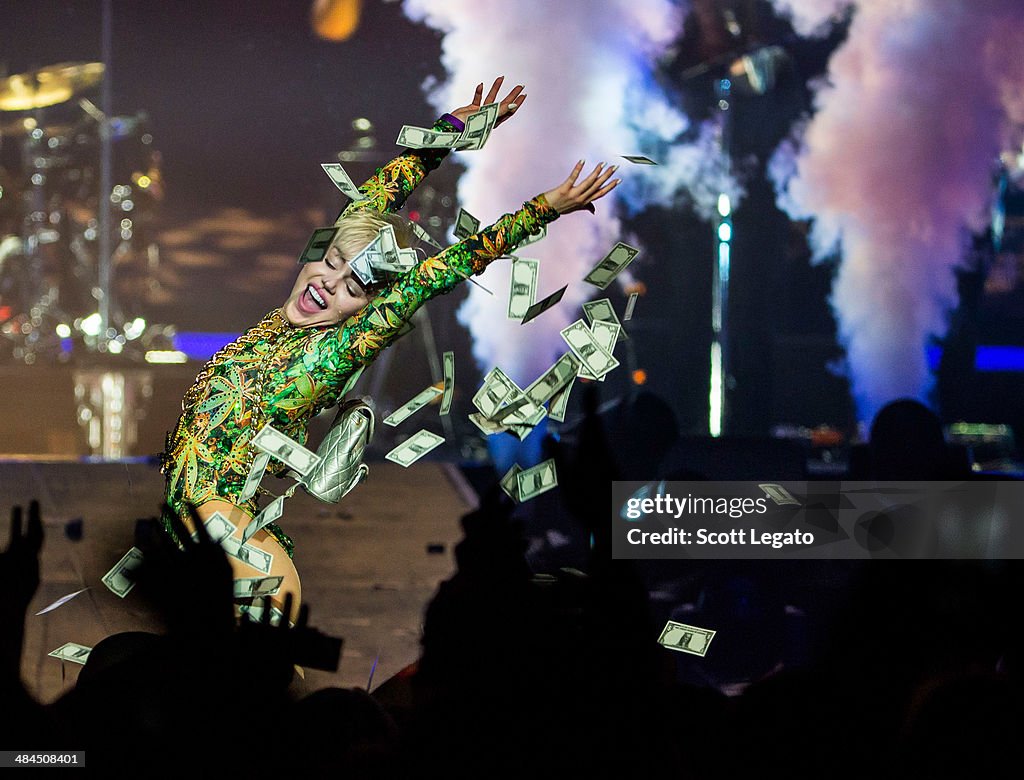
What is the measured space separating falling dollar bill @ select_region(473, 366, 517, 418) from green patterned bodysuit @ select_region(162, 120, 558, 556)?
31 centimetres

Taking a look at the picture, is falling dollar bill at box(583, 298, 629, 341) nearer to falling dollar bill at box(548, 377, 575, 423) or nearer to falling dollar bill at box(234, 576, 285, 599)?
falling dollar bill at box(548, 377, 575, 423)

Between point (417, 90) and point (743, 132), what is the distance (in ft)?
6.58

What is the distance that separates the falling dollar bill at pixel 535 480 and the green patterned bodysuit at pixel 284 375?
0.49m

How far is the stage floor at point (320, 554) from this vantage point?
3.18 meters

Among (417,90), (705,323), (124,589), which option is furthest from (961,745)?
(417,90)

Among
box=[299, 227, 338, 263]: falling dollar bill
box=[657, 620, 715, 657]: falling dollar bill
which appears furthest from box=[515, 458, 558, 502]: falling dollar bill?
box=[299, 227, 338, 263]: falling dollar bill

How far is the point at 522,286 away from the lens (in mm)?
2695

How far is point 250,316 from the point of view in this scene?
6.14 m

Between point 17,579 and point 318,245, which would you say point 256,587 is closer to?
point 17,579

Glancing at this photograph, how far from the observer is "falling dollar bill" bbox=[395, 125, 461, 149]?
262 centimetres

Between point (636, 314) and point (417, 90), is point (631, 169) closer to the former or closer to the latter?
point (636, 314)

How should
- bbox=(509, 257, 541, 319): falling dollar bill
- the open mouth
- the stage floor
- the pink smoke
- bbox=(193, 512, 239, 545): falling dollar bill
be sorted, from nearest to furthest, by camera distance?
1. bbox=(193, 512, 239, 545): falling dollar bill
2. the open mouth
3. bbox=(509, 257, 541, 319): falling dollar bill
4. the stage floor
5. the pink smoke

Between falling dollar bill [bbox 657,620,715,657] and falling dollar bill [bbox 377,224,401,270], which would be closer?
falling dollar bill [bbox 377,224,401,270]

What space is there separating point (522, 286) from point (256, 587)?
1.01 meters
